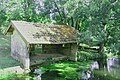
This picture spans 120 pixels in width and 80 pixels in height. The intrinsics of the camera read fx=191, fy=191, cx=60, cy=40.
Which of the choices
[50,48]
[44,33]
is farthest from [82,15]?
[44,33]

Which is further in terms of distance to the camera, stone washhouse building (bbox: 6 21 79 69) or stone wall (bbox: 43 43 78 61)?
stone wall (bbox: 43 43 78 61)

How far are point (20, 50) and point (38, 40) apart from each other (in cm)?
227

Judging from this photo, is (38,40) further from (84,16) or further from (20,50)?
(84,16)

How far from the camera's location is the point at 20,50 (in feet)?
62.8

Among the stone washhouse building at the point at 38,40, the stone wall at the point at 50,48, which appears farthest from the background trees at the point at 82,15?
the stone wall at the point at 50,48

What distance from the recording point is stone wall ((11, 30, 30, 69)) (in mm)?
17812

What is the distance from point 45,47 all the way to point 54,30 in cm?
310

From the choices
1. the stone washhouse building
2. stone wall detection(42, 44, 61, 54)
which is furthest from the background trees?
stone wall detection(42, 44, 61, 54)

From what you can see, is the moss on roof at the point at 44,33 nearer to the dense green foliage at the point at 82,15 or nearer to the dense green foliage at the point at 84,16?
the dense green foliage at the point at 84,16

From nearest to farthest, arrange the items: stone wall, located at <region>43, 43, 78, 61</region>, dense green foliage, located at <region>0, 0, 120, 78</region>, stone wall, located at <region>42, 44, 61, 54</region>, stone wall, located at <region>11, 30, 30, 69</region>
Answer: stone wall, located at <region>11, 30, 30, 69</region> → dense green foliage, located at <region>0, 0, 120, 78</region> → stone wall, located at <region>43, 43, 78, 61</region> → stone wall, located at <region>42, 44, 61, 54</region>

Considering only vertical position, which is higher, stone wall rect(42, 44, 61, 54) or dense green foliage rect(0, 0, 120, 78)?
dense green foliage rect(0, 0, 120, 78)

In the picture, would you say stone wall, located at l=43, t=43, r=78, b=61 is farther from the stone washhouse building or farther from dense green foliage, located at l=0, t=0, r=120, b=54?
dense green foliage, located at l=0, t=0, r=120, b=54

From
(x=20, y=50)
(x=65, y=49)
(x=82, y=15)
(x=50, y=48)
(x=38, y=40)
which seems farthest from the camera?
(x=82, y=15)

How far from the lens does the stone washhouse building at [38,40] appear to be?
18062 millimetres
